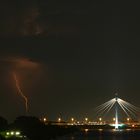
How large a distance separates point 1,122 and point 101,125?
322ft

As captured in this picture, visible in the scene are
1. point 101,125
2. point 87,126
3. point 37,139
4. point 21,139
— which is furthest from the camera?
point 101,125

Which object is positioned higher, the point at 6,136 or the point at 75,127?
the point at 75,127

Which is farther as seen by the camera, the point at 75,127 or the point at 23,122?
the point at 75,127

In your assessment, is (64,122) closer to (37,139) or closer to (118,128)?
(118,128)

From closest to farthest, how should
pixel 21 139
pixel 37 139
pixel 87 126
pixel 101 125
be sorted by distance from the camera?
pixel 21 139
pixel 37 139
pixel 87 126
pixel 101 125

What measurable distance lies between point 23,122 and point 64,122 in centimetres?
7742

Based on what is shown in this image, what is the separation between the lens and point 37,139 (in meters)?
83.8

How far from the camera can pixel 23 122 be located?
11269cm

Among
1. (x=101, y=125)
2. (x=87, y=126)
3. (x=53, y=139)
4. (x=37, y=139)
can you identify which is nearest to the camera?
(x=37, y=139)

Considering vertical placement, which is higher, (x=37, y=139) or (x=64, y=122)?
(x=64, y=122)

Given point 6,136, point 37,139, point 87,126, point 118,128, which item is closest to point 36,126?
point 37,139

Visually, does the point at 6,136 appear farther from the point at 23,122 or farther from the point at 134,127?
the point at 134,127

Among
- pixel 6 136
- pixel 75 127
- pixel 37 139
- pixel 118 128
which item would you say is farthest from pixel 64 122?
pixel 6 136

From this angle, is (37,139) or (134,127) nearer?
(37,139)
